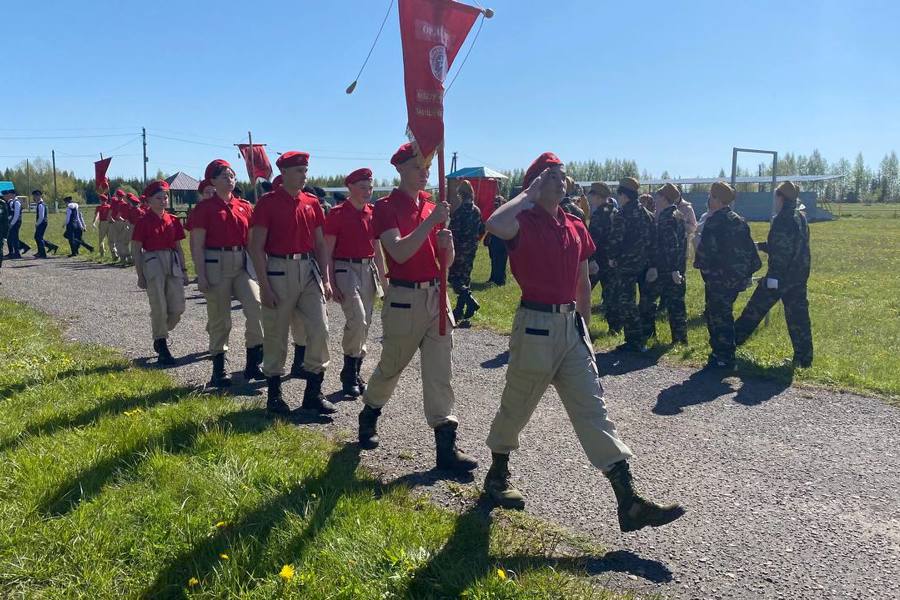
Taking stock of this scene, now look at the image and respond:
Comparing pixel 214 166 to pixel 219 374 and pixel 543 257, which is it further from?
pixel 543 257

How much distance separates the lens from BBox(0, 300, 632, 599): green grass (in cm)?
338

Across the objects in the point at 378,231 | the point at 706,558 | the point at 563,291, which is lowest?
the point at 706,558

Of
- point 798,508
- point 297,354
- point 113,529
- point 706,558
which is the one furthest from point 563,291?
point 297,354

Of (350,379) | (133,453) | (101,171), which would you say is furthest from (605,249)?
(101,171)

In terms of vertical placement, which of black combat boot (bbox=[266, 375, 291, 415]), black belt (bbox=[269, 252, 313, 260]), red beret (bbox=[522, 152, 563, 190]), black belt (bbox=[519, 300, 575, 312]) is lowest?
black combat boot (bbox=[266, 375, 291, 415])

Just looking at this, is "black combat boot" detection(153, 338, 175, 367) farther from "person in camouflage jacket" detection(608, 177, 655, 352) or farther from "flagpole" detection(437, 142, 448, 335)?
"person in camouflage jacket" detection(608, 177, 655, 352)

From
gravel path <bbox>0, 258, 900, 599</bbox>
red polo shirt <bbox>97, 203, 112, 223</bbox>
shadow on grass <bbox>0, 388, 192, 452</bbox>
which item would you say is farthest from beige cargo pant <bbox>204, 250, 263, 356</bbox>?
red polo shirt <bbox>97, 203, 112, 223</bbox>

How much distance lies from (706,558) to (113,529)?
10.5ft

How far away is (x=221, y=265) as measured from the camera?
715 cm

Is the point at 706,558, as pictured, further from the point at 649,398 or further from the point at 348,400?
the point at 348,400

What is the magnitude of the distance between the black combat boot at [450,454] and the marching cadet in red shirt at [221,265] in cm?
311

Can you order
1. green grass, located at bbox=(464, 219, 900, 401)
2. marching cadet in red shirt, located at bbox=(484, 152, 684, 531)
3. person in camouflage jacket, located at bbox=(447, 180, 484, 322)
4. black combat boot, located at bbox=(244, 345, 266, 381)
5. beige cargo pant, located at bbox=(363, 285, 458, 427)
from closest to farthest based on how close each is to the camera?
1. marching cadet in red shirt, located at bbox=(484, 152, 684, 531)
2. beige cargo pant, located at bbox=(363, 285, 458, 427)
3. black combat boot, located at bbox=(244, 345, 266, 381)
4. green grass, located at bbox=(464, 219, 900, 401)
5. person in camouflage jacket, located at bbox=(447, 180, 484, 322)

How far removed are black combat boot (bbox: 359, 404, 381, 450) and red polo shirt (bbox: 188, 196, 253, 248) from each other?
2707mm

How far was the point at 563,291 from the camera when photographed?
409cm
